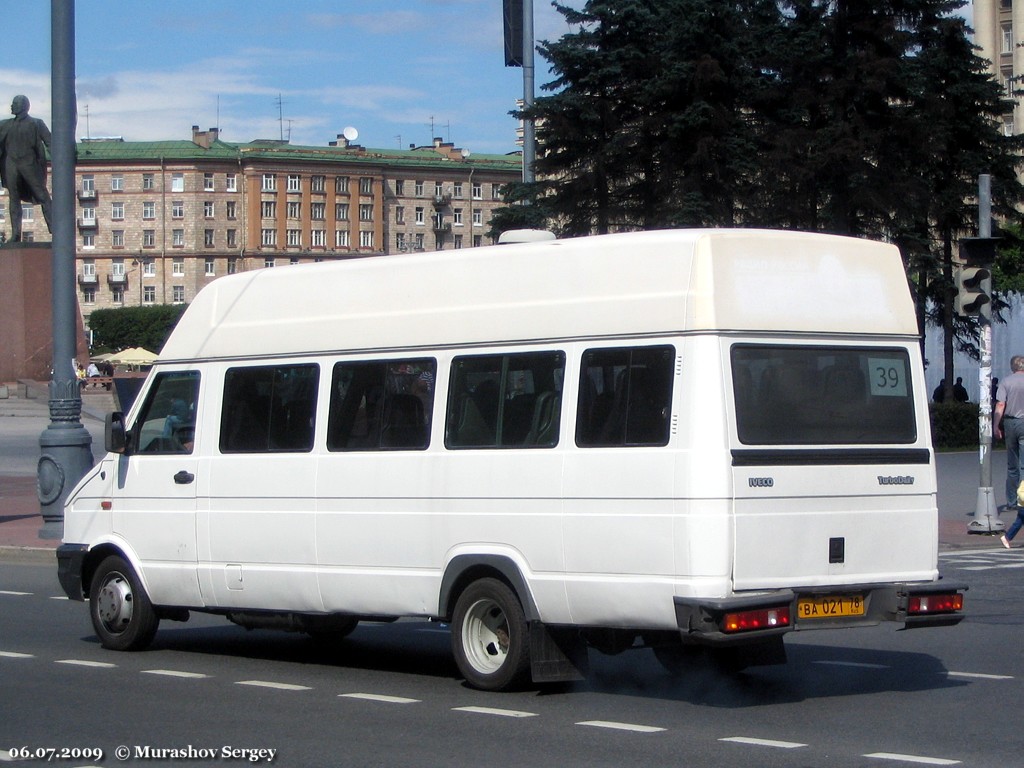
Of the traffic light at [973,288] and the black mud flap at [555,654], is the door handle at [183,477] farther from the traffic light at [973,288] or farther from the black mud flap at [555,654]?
the traffic light at [973,288]

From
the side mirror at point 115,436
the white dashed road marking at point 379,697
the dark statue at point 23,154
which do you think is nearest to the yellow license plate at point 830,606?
the white dashed road marking at point 379,697

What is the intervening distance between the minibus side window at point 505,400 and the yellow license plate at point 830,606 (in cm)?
158

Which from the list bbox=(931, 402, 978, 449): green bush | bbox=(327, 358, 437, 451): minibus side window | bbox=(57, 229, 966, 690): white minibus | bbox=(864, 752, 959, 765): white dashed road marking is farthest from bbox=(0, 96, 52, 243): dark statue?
bbox=(864, 752, 959, 765): white dashed road marking

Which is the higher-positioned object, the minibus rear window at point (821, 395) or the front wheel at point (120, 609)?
the minibus rear window at point (821, 395)

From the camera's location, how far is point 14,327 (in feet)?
148

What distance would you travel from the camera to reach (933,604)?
938 cm

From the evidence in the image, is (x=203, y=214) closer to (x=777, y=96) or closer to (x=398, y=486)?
(x=777, y=96)

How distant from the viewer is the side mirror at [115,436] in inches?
459

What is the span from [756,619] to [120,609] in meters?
4.95

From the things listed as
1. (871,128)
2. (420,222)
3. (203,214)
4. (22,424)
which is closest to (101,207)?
(203,214)

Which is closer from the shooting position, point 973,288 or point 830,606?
point 830,606

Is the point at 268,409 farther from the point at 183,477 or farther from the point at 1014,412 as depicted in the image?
the point at 1014,412

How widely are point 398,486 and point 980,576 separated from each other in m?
8.21

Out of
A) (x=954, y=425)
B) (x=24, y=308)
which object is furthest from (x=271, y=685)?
(x=24, y=308)
